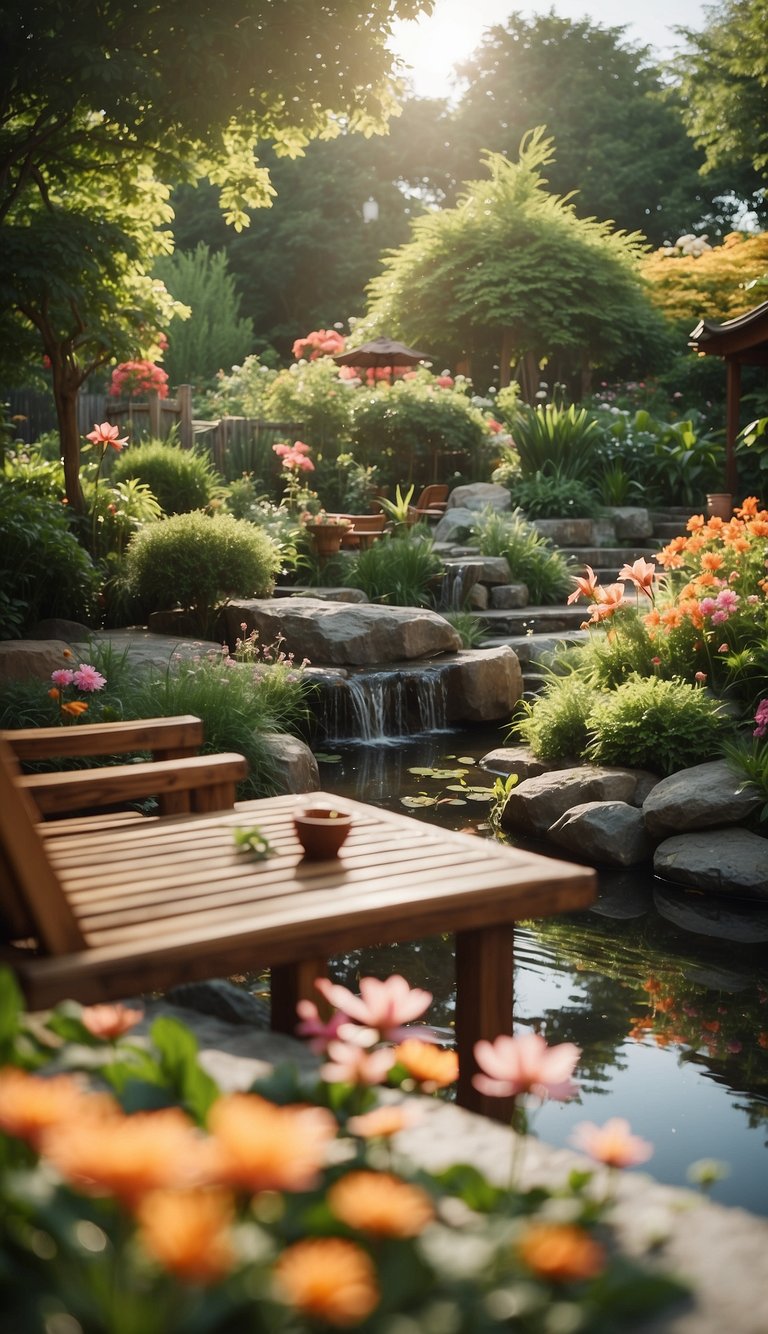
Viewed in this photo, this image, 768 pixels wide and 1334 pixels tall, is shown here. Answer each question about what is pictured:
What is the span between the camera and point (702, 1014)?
4332 millimetres

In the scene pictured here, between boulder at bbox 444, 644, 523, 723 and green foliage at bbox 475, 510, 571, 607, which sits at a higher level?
green foliage at bbox 475, 510, 571, 607

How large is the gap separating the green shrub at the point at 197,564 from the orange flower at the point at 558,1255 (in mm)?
8958

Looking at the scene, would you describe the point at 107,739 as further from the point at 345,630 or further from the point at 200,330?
the point at 200,330

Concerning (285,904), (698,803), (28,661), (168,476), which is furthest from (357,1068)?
(168,476)


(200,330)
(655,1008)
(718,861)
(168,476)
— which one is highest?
(200,330)

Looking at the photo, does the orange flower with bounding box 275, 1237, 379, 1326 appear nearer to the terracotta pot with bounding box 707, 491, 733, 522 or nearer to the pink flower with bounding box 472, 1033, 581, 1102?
the pink flower with bounding box 472, 1033, 581, 1102

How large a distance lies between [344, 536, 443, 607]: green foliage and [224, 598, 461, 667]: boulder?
1537mm

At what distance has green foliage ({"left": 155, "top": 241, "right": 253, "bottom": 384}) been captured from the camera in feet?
81.9

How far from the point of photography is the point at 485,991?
267 centimetres

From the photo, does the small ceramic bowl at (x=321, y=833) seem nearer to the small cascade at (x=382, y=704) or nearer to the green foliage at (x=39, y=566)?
the small cascade at (x=382, y=704)

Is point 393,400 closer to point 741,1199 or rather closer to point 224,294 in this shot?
point 224,294

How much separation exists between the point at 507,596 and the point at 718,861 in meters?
6.43

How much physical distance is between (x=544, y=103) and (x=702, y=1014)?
33.2 m

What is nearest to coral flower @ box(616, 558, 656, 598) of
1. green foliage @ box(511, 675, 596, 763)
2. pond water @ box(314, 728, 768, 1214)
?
green foliage @ box(511, 675, 596, 763)
